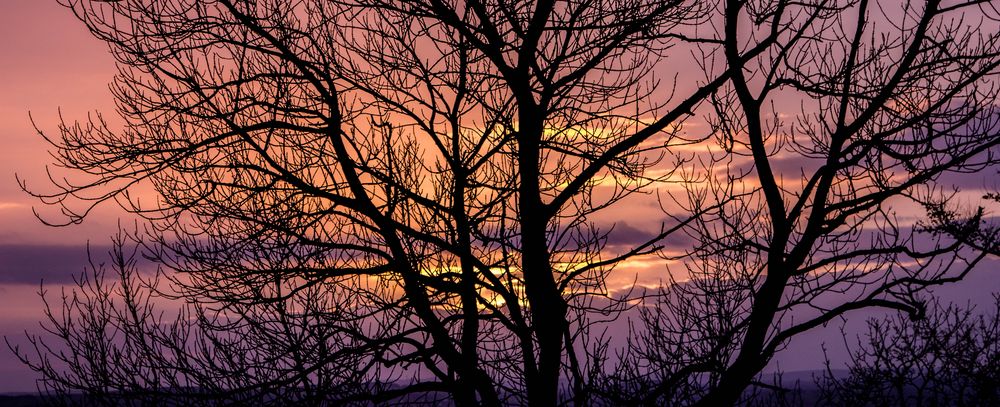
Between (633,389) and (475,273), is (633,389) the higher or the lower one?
the lower one

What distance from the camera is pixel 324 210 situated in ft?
32.0

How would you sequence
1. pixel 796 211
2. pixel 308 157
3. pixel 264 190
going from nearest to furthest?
pixel 796 211, pixel 264 190, pixel 308 157

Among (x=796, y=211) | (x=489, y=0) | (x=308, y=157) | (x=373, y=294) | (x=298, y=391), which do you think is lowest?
(x=298, y=391)

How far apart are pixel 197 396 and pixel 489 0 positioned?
227 inches

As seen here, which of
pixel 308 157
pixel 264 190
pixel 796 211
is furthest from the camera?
pixel 308 157

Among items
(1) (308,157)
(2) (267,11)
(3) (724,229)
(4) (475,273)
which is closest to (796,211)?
(3) (724,229)

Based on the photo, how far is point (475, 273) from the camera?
32.9 ft

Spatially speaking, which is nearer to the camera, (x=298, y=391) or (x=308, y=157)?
(x=298, y=391)

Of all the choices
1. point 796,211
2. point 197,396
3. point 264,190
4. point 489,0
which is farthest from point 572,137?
point 197,396

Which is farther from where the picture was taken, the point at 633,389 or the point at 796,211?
the point at 633,389

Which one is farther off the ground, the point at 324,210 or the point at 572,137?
the point at 572,137

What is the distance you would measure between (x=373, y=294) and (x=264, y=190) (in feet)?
5.56

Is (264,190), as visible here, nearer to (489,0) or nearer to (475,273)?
(475,273)

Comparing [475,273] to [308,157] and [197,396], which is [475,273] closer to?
[308,157]
